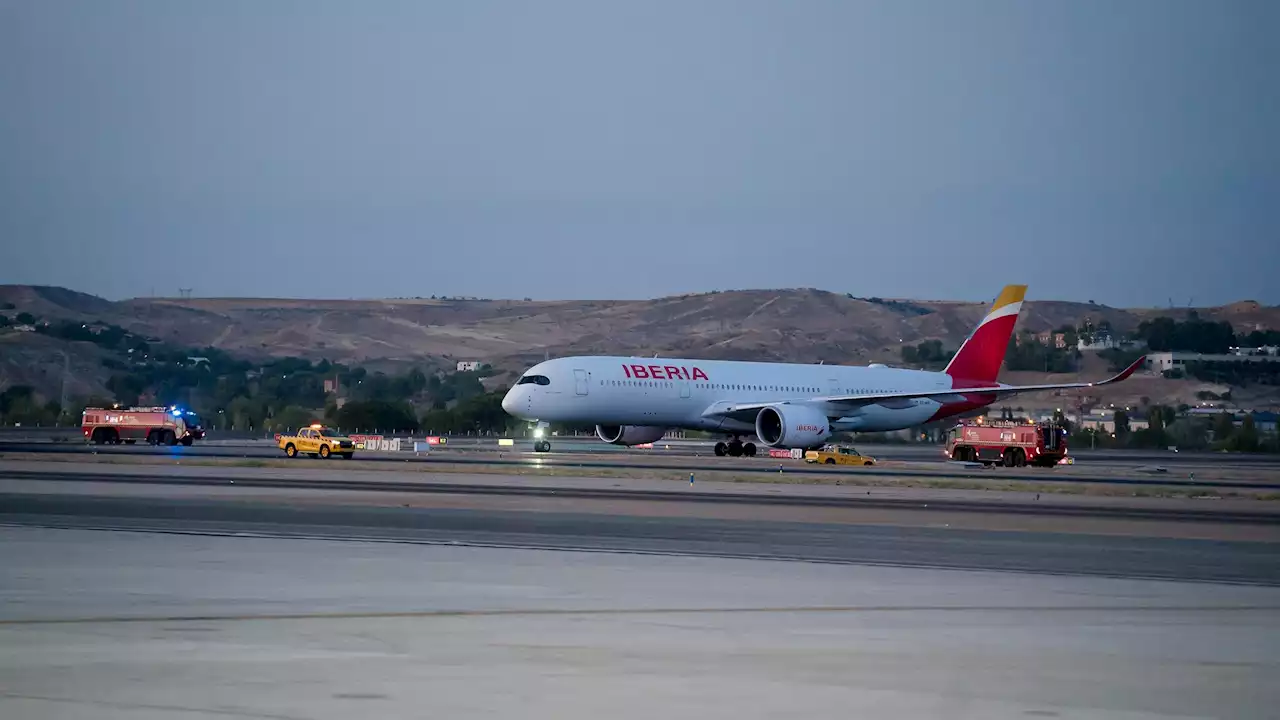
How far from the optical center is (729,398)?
7238 cm

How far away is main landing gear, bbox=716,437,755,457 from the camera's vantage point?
72.3 meters

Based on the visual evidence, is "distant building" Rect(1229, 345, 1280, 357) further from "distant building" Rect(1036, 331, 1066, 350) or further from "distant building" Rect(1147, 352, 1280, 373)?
"distant building" Rect(1036, 331, 1066, 350)

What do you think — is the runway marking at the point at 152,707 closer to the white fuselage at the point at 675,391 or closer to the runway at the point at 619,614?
the runway at the point at 619,614

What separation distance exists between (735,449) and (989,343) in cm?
2123

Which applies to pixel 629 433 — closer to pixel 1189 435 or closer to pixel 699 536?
pixel 699 536

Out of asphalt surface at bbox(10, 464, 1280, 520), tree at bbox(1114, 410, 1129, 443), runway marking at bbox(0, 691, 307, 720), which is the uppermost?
tree at bbox(1114, 410, 1129, 443)

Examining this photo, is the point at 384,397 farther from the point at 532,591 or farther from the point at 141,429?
the point at 532,591

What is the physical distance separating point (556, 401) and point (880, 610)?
50.5m

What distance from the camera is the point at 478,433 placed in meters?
114

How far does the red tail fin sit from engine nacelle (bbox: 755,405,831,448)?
55.8 ft

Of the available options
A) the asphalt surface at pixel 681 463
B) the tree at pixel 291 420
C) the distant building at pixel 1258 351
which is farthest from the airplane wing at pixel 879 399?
the distant building at pixel 1258 351

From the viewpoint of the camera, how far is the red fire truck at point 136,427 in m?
79.9

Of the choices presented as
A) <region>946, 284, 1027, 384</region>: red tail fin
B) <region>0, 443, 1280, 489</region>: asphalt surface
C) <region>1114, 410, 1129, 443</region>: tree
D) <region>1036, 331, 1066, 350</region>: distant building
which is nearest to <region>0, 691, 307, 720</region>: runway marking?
<region>0, 443, 1280, 489</region>: asphalt surface

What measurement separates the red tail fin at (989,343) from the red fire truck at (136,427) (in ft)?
Answer: 135
